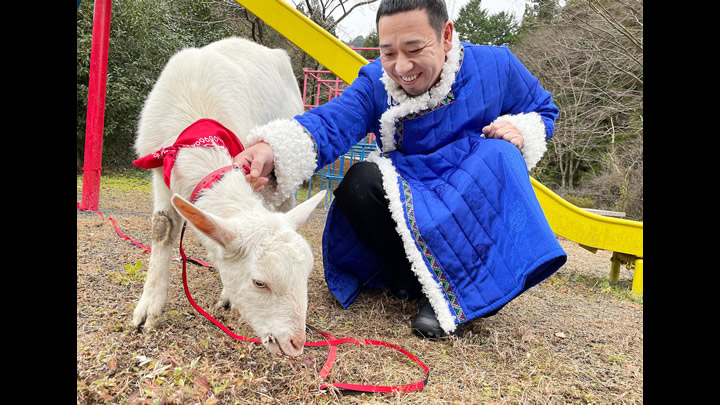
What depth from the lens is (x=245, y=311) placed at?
221 centimetres

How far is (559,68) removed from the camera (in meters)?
14.4

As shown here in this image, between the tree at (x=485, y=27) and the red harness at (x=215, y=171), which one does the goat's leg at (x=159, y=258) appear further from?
the tree at (x=485, y=27)

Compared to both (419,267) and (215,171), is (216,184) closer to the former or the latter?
(215,171)

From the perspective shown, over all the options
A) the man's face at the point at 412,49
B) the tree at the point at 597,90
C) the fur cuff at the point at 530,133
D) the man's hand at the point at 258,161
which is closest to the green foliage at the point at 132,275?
the man's hand at the point at 258,161

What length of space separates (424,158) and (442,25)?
0.81 meters

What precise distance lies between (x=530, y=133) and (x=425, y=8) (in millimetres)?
1039

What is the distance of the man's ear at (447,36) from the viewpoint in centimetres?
282

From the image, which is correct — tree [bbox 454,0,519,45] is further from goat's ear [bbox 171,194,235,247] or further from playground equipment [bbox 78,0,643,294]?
goat's ear [bbox 171,194,235,247]

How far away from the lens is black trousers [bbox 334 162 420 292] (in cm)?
289

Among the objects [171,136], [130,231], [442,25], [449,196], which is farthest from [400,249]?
[130,231]

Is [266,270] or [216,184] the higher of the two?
[216,184]

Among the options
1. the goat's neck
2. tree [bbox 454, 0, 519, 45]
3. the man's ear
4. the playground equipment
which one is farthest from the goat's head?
tree [bbox 454, 0, 519, 45]

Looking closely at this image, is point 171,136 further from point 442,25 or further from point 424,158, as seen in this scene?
point 442,25

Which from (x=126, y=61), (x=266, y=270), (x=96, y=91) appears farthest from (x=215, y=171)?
(x=126, y=61)
